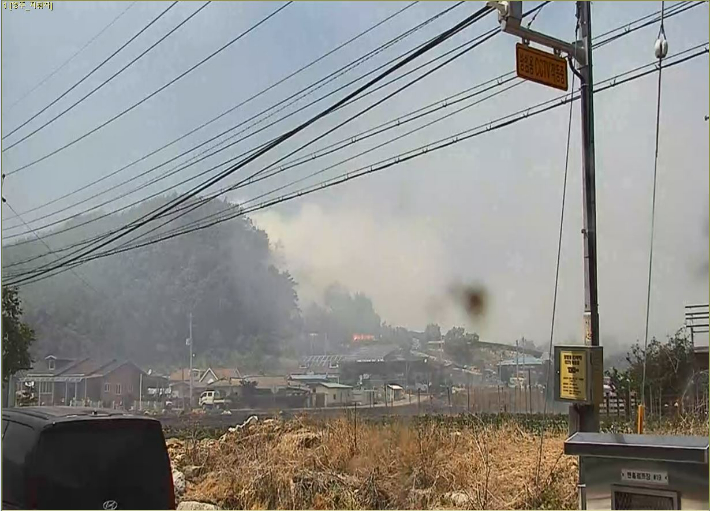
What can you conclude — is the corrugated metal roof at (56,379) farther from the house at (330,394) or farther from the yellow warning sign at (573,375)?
the yellow warning sign at (573,375)

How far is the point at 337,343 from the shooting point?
8.56m

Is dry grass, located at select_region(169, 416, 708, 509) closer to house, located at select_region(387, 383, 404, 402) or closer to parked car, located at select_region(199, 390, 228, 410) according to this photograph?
parked car, located at select_region(199, 390, 228, 410)

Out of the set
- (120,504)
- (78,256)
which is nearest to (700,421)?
(120,504)

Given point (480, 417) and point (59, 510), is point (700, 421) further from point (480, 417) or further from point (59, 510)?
point (59, 510)

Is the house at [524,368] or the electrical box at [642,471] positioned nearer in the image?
the electrical box at [642,471]

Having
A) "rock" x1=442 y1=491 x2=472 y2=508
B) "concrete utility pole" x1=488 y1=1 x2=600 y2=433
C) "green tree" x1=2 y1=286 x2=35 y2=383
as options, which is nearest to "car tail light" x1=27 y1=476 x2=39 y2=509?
"green tree" x1=2 y1=286 x2=35 y2=383

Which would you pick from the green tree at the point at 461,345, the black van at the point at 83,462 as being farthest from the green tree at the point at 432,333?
the black van at the point at 83,462

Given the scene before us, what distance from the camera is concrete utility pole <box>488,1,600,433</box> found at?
570 cm

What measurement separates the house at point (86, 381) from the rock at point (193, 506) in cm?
107

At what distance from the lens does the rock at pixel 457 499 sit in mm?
6457

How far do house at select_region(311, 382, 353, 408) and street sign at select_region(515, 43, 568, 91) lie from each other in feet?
13.8

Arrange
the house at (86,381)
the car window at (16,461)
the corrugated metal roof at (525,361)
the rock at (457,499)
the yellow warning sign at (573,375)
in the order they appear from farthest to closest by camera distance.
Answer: the corrugated metal roof at (525,361), the house at (86,381), the rock at (457,499), the yellow warning sign at (573,375), the car window at (16,461)

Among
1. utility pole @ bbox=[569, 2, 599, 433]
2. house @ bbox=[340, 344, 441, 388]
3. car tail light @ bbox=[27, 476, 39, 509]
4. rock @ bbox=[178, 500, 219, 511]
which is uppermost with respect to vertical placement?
utility pole @ bbox=[569, 2, 599, 433]

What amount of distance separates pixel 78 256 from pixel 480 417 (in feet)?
15.3
